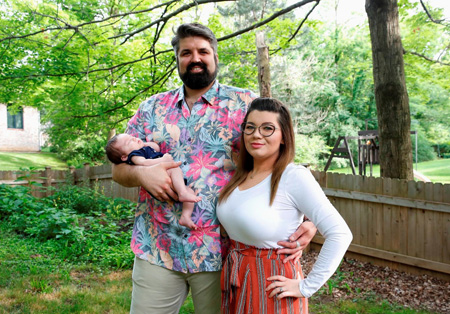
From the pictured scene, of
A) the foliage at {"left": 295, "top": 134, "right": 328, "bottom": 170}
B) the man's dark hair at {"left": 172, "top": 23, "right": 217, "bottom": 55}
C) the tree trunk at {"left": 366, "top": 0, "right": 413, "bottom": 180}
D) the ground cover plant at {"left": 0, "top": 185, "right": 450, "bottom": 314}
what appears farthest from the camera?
the foliage at {"left": 295, "top": 134, "right": 328, "bottom": 170}

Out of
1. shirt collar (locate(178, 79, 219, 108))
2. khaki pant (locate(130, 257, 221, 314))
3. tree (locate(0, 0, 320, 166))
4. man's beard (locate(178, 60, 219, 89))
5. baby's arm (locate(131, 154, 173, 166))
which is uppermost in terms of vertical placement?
tree (locate(0, 0, 320, 166))

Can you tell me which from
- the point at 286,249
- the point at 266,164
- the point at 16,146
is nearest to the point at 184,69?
the point at 266,164

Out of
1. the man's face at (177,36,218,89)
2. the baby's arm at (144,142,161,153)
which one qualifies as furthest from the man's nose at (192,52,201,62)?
the baby's arm at (144,142,161,153)

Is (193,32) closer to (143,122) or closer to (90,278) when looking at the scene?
(143,122)

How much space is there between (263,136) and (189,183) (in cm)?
49

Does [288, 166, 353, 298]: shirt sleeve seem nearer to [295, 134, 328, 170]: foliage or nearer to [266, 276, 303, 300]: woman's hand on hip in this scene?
[266, 276, 303, 300]: woman's hand on hip

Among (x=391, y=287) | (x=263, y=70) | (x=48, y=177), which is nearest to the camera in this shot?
(x=263, y=70)

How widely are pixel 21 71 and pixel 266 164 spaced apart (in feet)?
20.1

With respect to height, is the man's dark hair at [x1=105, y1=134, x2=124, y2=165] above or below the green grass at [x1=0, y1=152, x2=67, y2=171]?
above

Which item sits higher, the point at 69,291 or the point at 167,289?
the point at 167,289

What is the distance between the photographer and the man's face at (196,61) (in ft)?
6.38

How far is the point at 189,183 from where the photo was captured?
6.31 feet

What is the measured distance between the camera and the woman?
59.6 inches

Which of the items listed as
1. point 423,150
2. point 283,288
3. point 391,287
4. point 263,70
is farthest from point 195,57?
point 423,150
